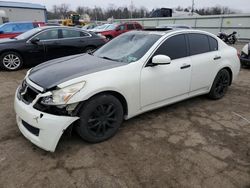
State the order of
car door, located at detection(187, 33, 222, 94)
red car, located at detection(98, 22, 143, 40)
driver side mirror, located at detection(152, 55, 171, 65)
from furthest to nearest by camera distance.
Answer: red car, located at detection(98, 22, 143, 40)
car door, located at detection(187, 33, 222, 94)
driver side mirror, located at detection(152, 55, 171, 65)

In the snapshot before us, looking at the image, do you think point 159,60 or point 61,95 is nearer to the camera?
point 61,95

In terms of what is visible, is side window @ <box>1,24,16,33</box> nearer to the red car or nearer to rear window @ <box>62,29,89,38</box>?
rear window @ <box>62,29,89,38</box>

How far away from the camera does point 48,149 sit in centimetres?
266

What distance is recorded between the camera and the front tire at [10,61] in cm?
705

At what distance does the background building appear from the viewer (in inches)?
882

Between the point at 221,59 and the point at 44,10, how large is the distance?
2434 cm

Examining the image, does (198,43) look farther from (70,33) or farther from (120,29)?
(120,29)

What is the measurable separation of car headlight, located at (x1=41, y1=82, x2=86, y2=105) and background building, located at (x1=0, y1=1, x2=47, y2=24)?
2255 centimetres

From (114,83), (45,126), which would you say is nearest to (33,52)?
(114,83)

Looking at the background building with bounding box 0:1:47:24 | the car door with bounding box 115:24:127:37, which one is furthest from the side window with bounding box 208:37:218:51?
the background building with bounding box 0:1:47:24

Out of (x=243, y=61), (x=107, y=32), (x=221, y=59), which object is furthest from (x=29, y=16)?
(x=221, y=59)

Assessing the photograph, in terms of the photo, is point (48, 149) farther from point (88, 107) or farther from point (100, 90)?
point (100, 90)

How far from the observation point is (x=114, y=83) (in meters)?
2.97

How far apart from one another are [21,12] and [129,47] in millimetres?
23471
